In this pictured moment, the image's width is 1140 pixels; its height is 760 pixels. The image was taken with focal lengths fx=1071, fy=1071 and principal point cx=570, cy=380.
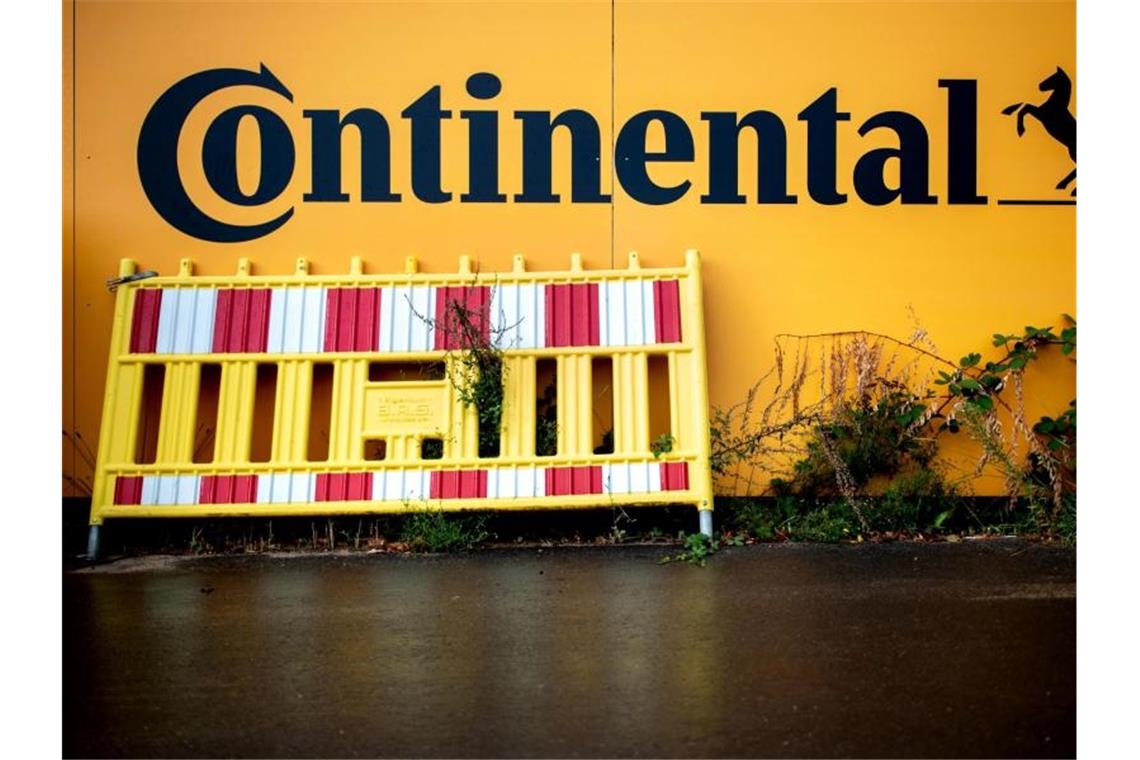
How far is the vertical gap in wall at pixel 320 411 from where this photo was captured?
20.6ft

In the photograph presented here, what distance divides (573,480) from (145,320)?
258 cm

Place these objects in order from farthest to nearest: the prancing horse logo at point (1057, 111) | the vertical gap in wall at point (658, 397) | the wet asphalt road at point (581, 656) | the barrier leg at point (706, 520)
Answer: the prancing horse logo at point (1057, 111) → the vertical gap in wall at point (658, 397) → the barrier leg at point (706, 520) → the wet asphalt road at point (581, 656)

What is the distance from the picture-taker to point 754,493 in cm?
630

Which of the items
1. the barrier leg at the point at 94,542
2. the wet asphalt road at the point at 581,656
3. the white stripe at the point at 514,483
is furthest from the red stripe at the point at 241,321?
the white stripe at the point at 514,483

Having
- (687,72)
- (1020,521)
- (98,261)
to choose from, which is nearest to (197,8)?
(98,261)

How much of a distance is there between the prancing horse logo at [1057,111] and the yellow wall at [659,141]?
63 mm

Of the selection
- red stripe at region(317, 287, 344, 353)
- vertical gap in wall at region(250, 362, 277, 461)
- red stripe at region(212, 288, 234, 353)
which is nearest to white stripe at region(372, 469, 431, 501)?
red stripe at region(317, 287, 344, 353)

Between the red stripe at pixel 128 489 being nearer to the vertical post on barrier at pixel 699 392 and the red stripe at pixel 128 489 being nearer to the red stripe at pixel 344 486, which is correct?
the red stripe at pixel 344 486

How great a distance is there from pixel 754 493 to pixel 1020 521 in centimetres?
148

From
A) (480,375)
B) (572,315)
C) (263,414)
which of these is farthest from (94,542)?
(572,315)

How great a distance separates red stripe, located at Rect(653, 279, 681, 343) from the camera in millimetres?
5961

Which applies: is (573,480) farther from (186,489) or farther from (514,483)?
(186,489)

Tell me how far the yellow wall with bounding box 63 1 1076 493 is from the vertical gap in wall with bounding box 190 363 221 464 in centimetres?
65

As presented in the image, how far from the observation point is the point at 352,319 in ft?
19.9
